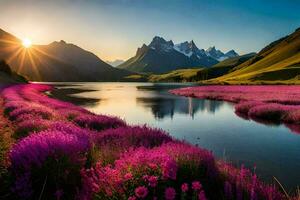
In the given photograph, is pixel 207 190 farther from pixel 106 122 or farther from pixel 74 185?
pixel 106 122

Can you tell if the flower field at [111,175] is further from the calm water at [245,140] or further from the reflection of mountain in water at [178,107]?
the reflection of mountain in water at [178,107]

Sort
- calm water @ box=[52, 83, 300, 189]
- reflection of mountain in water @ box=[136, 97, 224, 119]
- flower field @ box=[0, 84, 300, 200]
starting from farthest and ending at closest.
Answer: reflection of mountain in water @ box=[136, 97, 224, 119] → calm water @ box=[52, 83, 300, 189] → flower field @ box=[0, 84, 300, 200]

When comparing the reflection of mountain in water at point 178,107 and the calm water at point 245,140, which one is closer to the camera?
the calm water at point 245,140

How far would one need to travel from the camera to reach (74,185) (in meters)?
7.32

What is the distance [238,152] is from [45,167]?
12682 mm

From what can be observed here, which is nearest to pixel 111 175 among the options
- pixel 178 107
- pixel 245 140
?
pixel 245 140

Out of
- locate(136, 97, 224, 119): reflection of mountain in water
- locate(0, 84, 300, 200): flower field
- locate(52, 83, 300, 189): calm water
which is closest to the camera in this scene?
locate(0, 84, 300, 200): flower field

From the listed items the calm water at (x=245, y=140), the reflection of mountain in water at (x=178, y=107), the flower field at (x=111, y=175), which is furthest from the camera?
the reflection of mountain in water at (x=178, y=107)

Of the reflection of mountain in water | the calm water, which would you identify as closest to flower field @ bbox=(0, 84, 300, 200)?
the calm water

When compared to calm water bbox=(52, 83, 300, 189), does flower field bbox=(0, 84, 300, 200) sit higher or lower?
higher

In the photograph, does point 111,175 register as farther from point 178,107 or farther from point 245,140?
point 178,107

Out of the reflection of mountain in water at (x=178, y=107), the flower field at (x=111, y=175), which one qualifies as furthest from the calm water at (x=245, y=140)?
the flower field at (x=111, y=175)

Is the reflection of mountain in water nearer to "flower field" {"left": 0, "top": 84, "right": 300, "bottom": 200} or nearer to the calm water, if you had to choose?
the calm water

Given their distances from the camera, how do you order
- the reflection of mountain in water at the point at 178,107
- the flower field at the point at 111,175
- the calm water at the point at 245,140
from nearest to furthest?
the flower field at the point at 111,175 < the calm water at the point at 245,140 < the reflection of mountain in water at the point at 178,107
